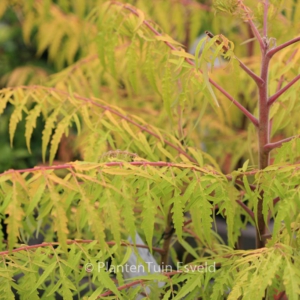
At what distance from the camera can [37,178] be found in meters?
0.63

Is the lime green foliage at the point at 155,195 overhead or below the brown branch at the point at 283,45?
below

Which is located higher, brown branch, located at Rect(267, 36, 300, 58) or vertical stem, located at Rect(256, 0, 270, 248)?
brown branch, located at Rect(267, 36, 300, 58)

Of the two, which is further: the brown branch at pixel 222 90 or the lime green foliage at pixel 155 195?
the brown branch at pixel 222 90

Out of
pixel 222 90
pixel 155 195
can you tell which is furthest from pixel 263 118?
pixel 155 195

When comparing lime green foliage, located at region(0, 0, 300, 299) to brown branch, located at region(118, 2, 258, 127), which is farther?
brown branch, located at region(118, 2, 258, 127)

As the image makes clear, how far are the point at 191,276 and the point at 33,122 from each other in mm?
327

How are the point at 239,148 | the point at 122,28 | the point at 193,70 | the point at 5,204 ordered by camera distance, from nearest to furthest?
the point at 5,204 → the point at 193,70 → the point at 122,28 → the point at 239,148

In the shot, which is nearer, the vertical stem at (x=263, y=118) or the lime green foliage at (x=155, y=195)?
the lime green foliage at (x=155, y=195)

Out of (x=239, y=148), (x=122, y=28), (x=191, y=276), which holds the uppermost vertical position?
(x=122, y=28)

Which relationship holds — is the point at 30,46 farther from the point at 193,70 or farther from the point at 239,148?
the point at 193,70

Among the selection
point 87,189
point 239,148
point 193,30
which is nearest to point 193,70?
point 87,189

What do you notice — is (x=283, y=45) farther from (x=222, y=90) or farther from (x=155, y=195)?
(x=155, y=195)

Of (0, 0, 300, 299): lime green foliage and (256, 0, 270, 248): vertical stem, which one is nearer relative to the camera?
(0, 0, 300, 299): lime green foliage

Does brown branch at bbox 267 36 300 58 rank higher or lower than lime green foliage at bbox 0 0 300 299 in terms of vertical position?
higher
